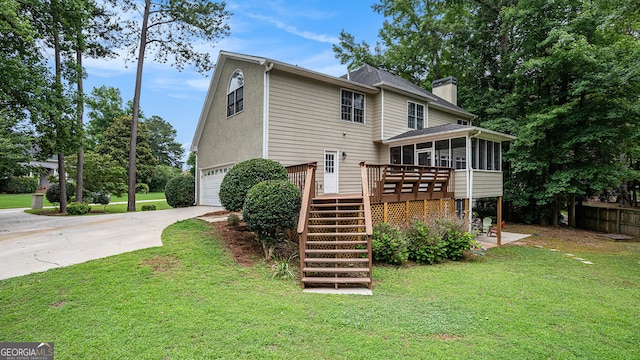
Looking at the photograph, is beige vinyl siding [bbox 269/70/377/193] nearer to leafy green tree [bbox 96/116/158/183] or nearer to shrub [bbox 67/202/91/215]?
shrub [bbox 67/202/91/215]

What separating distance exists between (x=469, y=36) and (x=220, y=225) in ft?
→ 62.6

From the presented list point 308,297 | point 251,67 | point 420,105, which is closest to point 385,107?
point 420,105

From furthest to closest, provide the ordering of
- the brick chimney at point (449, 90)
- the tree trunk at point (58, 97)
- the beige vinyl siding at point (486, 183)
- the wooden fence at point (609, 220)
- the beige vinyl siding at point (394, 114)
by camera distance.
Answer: the brick chimney at point (449, 90)
the wooden fence at point (609, 220)
the beige vinyl siding at point (394, 114)
the beige vinyl siding at point (486, 183)
the tree trunk at point (58, 97)

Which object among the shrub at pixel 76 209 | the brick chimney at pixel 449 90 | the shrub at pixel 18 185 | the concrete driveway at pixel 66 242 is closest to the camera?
the concrete driveway at pixel 66 242

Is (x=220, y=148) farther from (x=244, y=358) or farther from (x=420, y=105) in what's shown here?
(x=244, y=358)

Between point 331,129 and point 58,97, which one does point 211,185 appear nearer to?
point 58,97

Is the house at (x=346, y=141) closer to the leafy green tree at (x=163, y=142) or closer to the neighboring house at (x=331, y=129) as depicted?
the neighboring house at (x=331, y=129)

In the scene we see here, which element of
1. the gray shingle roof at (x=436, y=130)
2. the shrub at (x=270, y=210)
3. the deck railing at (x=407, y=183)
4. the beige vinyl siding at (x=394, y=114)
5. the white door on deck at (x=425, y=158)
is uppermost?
Result: the beige vinyl siding at (x=394, y=114)

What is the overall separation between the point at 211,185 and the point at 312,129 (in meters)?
6.53

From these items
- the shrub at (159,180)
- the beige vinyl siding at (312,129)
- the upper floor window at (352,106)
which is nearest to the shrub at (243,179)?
the beige vinyl siding at (312,129)

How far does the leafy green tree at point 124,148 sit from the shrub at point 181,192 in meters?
21.3

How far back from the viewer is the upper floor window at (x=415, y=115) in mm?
14148

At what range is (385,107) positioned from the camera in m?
13.0

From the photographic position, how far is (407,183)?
9.00 m
